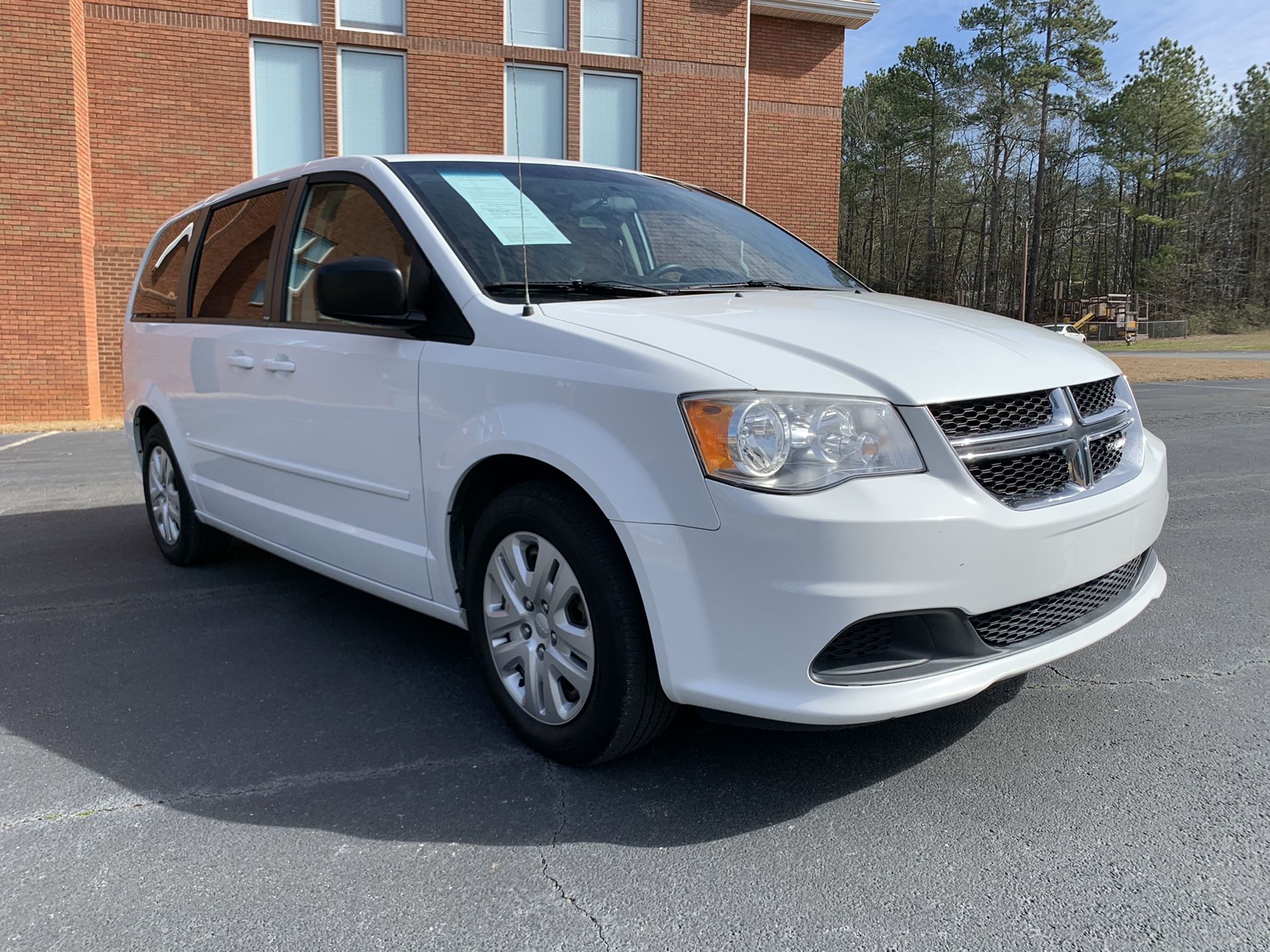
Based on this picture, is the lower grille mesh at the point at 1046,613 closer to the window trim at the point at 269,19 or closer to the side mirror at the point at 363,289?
the side mirror at the point at 363,289

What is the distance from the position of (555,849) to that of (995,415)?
153 centimetres

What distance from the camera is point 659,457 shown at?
8.00ft

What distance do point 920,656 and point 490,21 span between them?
48.0 feet

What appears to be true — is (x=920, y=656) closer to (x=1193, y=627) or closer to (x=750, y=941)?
(x=750, y=941)

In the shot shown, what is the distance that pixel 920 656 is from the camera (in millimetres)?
2467

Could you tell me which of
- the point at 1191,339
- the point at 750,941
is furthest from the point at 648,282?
the point at 1191,339

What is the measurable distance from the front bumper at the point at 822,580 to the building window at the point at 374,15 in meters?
14.1

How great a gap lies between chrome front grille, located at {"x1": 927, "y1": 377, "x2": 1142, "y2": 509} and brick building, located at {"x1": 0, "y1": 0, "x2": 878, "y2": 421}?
1312 cm

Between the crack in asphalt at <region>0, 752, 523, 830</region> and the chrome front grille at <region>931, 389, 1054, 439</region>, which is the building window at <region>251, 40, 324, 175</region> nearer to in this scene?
the crack in asphalt at <region>0, 752, 523, 830</region>

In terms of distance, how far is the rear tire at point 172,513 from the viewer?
201 inches

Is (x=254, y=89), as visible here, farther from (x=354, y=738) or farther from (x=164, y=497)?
(x=354, y=738)

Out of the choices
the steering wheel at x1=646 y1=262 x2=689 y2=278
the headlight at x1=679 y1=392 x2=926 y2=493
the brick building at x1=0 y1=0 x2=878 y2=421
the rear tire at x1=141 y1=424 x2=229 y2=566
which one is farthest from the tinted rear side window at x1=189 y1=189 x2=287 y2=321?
the brick building at x1=0 y1=0 x2=878 y2=421

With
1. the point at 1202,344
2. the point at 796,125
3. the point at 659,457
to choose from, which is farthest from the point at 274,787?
the point at 1202,344

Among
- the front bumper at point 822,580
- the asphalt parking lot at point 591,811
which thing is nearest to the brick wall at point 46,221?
the asphalt parking lot at point 591,811
